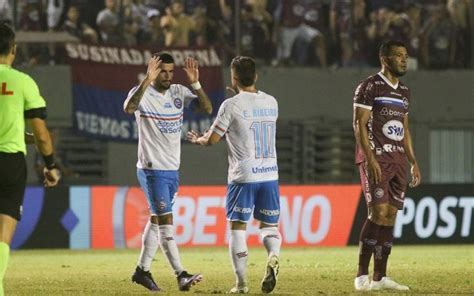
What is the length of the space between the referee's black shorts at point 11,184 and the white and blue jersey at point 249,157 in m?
2.94

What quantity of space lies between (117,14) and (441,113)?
714 cm

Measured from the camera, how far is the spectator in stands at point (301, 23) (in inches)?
1031

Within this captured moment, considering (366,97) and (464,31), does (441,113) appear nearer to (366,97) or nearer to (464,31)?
(464,31)

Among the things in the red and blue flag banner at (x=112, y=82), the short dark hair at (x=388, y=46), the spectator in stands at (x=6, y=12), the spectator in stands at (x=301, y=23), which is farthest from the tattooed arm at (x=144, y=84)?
the spectator in stands at (x=301, y=23)

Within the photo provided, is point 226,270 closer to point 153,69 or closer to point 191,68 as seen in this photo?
point 191,68

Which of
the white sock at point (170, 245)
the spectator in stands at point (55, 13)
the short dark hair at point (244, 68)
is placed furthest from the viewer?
the spectator in stands at point (55, 13)

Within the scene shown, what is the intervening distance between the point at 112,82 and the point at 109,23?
113 cm

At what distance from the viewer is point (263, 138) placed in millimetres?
12898

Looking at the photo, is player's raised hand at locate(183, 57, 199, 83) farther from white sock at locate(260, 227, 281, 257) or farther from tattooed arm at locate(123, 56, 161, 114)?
white sock at locate(260, 227, 281, 257)

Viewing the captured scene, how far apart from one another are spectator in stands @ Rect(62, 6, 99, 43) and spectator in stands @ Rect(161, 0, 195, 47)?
136 centimetres

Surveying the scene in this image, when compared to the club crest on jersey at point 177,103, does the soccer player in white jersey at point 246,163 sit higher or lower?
lower

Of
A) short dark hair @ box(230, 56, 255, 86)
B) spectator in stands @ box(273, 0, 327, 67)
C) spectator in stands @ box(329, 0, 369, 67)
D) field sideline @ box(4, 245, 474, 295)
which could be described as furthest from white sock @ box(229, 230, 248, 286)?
spectator in stands @ box(329, 0, 369, 67)

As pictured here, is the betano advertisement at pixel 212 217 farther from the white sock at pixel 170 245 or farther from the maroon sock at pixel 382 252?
the maroon sock at pixel 382 252

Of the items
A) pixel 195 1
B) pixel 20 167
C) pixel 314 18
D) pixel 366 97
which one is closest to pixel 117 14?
pixel 195 1
